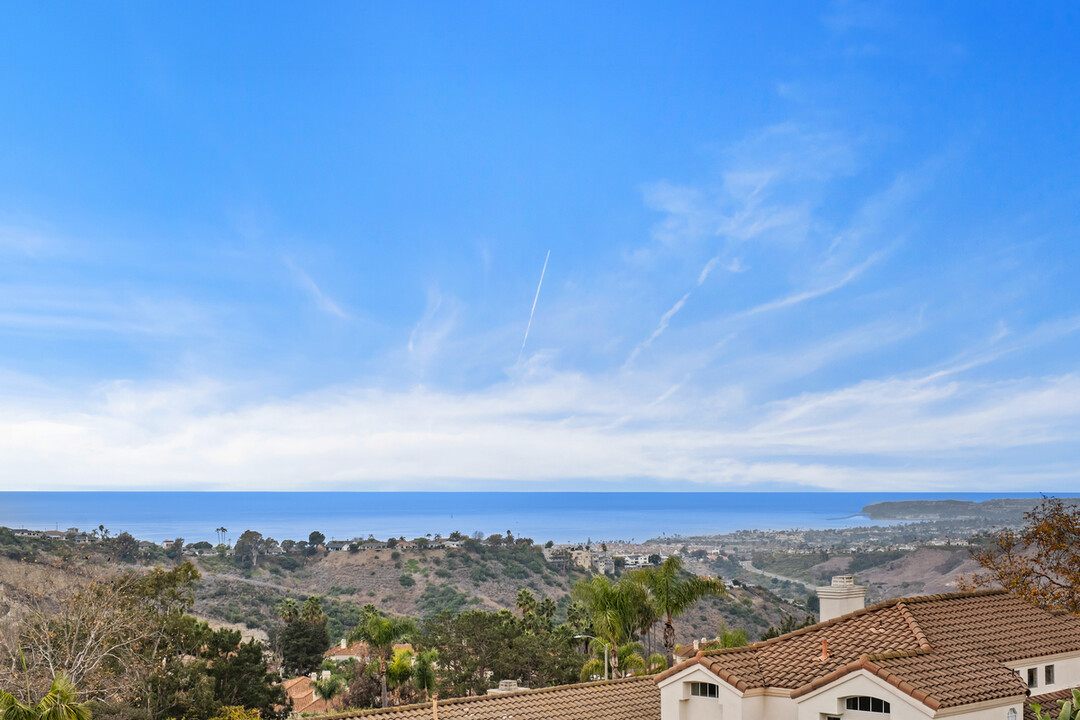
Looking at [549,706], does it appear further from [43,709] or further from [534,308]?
[534,308]

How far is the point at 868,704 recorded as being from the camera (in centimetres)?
1548

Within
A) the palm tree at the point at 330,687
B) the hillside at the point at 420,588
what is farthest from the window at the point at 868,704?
the hillside at the point at 420,588

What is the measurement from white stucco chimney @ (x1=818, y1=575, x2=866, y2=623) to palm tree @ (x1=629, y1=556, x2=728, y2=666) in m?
17.9

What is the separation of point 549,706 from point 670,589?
2011 cm

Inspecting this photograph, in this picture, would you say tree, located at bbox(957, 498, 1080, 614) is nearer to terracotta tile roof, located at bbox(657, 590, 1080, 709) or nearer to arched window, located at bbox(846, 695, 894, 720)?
terracotta tile roof, located at bbox(657, 590, 1080, 709)

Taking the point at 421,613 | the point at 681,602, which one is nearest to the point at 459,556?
the point at 421,613

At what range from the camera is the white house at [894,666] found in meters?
15.2

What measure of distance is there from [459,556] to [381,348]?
43.6m

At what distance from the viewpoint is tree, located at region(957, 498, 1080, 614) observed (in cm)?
3083

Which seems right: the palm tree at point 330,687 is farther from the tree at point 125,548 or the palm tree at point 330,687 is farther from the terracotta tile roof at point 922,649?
the tree at point 125,548

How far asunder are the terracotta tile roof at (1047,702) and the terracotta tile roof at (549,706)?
26.0 ft

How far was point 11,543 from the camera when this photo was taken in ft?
257

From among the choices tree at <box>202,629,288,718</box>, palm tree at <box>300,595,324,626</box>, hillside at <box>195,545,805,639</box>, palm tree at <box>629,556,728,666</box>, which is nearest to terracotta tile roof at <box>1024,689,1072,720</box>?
palm tree at <box>629,556,728,666</box>

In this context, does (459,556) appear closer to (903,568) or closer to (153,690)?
(903,568)
